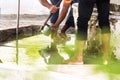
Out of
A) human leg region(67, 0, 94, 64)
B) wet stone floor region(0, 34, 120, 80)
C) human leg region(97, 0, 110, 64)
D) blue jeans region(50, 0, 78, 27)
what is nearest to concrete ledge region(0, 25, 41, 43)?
wet stone floor region(0, 34, 120, 80)

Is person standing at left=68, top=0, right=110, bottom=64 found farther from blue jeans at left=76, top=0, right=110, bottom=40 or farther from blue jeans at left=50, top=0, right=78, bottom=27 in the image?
blue jeans at left=50, top=0, right=78, bottom=27

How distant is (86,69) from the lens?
290 centimetres

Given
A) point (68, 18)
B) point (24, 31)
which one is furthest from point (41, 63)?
point (68, 18)

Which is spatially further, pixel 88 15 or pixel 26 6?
pixel 26 6

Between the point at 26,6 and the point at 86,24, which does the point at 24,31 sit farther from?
the point at 86,24

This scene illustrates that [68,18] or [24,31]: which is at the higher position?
[68,18]

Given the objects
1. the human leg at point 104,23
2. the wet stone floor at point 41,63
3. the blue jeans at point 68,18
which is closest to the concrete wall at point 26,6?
the blue jeans at point 68,18

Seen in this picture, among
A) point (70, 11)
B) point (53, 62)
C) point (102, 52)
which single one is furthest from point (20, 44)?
point (102, 52)

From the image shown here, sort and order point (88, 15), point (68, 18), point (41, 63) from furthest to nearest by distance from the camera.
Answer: point (68, 18), point (41, 63), point (88, 15)

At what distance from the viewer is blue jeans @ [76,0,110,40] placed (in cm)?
307

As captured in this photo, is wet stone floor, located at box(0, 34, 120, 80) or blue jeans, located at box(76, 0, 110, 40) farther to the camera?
blue jeans, located at box(76, 0, 110, 40)

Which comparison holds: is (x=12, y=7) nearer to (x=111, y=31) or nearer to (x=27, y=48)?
(x=27, y=48)

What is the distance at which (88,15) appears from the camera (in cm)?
308

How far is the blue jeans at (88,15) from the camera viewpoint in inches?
121
